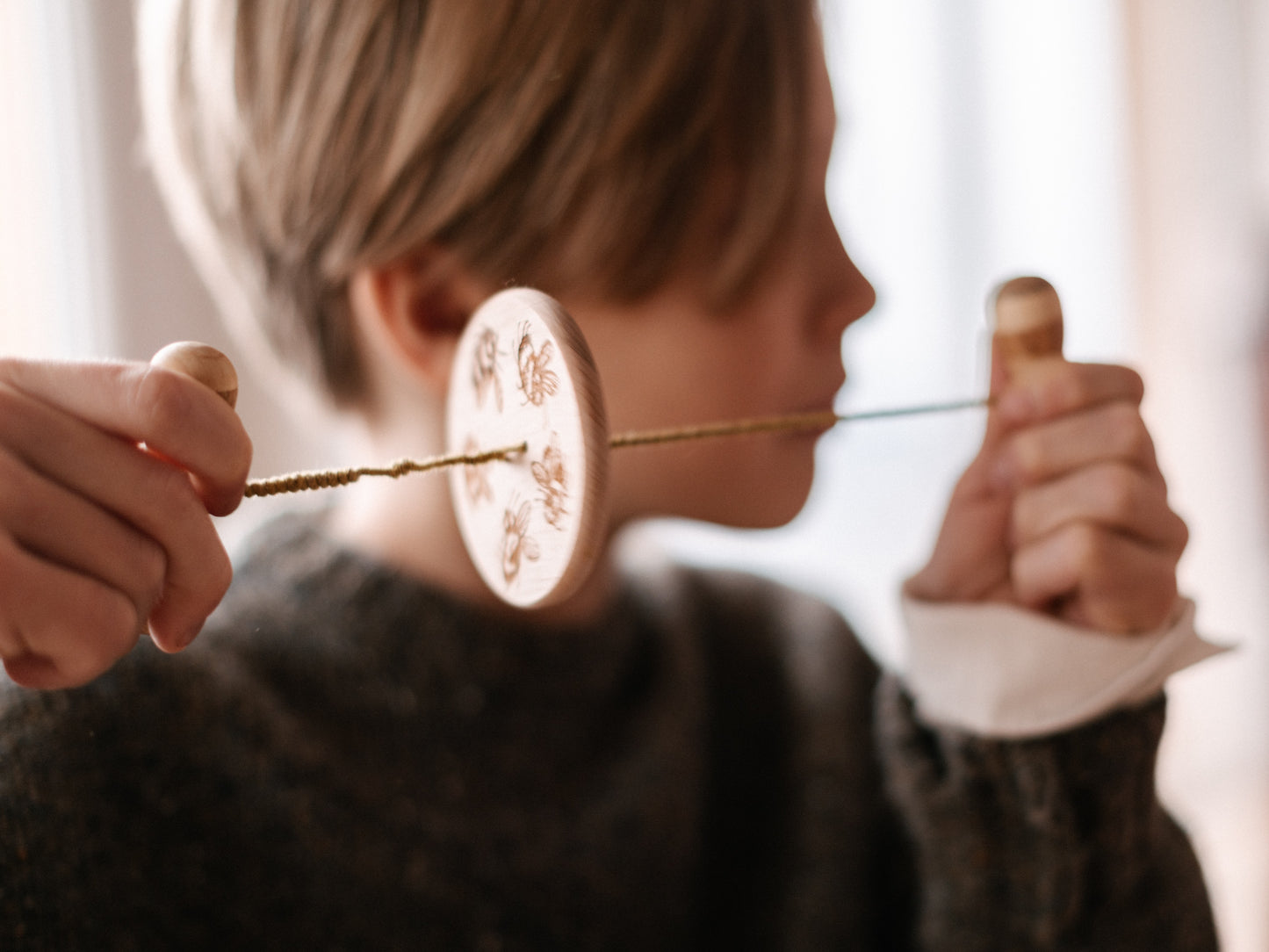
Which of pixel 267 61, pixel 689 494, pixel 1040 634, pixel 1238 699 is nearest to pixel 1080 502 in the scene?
pixel 1040 634

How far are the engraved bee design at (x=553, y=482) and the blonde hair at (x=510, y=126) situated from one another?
0.25ft

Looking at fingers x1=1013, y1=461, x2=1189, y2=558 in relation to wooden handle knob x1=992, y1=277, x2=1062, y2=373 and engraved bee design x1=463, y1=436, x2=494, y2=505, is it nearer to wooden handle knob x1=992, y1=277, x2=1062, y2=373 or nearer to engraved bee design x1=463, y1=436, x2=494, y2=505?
wooden handle knob x1=992, y1=277, x2=1062, y2=373

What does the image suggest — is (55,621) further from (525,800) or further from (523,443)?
(525,800)

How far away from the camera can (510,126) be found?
37 cm

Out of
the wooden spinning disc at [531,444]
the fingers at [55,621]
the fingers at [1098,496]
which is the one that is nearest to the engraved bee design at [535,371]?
the wooden spinning disc at [531,444]

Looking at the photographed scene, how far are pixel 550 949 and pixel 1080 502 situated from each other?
38cm

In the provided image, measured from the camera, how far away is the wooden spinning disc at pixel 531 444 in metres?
0.27

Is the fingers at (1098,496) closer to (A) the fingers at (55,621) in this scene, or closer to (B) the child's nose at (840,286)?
(B) the child's nose at (840,286)

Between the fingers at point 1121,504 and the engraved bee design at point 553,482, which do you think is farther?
the fingers at point 1121,504

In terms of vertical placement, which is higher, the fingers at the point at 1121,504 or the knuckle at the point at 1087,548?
the fingers at the point at 1121,504

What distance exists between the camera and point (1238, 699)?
99cm

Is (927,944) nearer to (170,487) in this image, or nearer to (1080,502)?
(1080,502)

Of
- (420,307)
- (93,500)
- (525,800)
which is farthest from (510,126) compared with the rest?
(525,800)

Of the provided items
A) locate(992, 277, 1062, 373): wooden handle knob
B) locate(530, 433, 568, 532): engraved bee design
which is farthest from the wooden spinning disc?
locate(992, 277, 1062, 373): wooden handle knob
